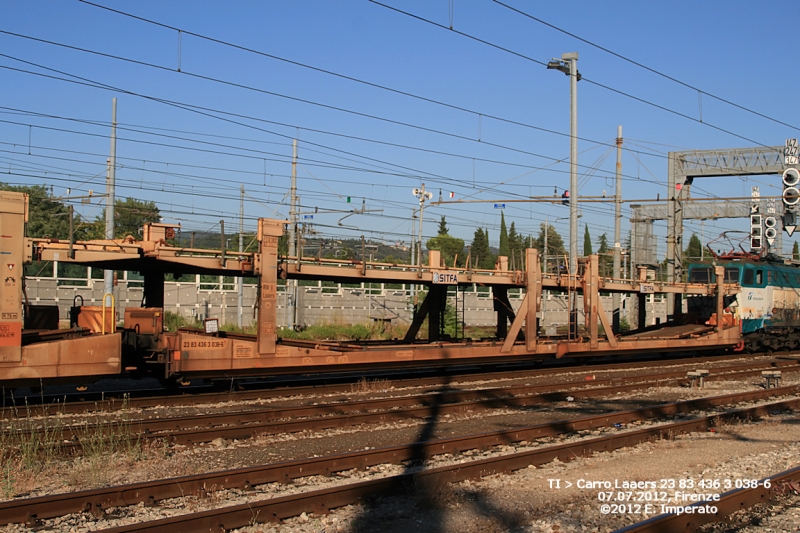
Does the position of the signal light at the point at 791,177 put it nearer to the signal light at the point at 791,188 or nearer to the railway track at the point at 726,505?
the signal light at the point at 791,188

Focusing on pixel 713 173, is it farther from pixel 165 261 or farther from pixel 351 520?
pixel 351 520

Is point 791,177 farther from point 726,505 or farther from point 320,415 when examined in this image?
point 726,505

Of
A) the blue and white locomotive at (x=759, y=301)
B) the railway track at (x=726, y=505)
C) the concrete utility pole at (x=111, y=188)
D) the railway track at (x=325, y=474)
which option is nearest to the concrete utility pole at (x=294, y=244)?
the concrete utility pole at (x=111, y=188)

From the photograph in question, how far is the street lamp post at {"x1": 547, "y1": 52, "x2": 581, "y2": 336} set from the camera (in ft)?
68.5

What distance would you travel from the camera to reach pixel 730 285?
2647cm

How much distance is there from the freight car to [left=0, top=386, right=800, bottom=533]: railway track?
5376 mm

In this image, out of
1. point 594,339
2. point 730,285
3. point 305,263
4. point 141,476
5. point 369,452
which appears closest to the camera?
point 141,476

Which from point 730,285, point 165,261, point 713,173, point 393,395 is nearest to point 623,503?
point 393,395

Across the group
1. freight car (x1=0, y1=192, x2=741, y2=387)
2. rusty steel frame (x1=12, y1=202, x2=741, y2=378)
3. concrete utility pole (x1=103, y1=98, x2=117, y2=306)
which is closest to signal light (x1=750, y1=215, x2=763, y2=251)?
rusty steel frame (x1=12, y1=202, x2=741, y2=378)

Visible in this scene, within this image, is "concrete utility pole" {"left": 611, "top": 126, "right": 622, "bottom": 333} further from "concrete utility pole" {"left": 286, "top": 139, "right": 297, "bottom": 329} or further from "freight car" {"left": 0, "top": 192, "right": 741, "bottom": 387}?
"concrete utility pole" {"left": 286, "top": 139, "right": 297, "bottom": 329}

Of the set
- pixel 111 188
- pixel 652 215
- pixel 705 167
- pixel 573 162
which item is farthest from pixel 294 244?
pixel 652 215

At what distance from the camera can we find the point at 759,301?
27203 mm

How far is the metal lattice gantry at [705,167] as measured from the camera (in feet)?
117

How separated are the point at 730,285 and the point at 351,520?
23.9m
